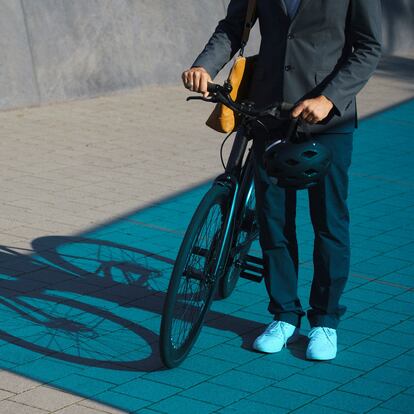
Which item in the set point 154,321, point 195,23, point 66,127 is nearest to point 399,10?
point 195,23

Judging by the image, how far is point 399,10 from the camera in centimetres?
1839

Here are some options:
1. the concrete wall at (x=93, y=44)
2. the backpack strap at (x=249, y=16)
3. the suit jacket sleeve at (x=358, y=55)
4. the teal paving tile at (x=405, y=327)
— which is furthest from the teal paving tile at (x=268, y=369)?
the concrete wall at (x=93, y=44)

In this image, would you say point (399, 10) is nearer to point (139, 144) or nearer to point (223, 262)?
point (139, 144)

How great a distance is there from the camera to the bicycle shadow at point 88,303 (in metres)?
5.23

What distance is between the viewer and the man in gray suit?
4.81 m

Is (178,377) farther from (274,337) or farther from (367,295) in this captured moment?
(367,295)

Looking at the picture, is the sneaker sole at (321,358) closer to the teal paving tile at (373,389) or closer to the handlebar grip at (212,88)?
the teal paving tile at (373,389)

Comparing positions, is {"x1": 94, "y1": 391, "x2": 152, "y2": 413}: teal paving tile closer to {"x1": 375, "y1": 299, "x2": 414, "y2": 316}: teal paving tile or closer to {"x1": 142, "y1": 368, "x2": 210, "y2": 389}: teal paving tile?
{"x1": 142, "y1": 368, "x2": 210, "y2": 389}: teal paving tile

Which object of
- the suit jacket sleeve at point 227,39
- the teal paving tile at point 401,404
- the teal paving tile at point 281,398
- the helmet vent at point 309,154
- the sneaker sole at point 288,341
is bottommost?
the teal paving tile at point 401,404

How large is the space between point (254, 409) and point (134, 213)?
3318 mm

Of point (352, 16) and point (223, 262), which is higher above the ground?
point (352, 16)

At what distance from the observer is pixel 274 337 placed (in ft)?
17.4

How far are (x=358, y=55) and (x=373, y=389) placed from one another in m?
1.46

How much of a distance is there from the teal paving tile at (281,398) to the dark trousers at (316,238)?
0.58 metres
